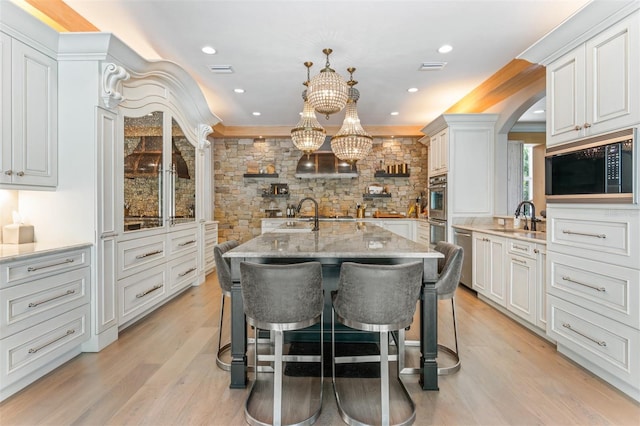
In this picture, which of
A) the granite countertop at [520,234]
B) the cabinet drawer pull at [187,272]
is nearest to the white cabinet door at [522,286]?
the granite countertop at [520,234]

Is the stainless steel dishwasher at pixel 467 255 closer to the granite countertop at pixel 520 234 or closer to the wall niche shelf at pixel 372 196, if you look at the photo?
the granite countertop at pixel 520 234

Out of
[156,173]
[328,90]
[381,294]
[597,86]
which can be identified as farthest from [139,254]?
[597,86]

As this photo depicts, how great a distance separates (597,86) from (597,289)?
1.42 m

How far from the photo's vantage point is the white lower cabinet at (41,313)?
6.61 feet

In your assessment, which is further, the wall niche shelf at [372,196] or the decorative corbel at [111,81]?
the wall niche shelf at [372,196]

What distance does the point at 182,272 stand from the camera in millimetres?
4285

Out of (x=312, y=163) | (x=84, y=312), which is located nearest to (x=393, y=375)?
(x=84, y=312)

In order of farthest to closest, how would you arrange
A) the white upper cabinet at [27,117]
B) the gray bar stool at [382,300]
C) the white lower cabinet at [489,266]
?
the white lower cabinet at [489,266], the white upper cabinet at [27,117], the gray bar stool at [382,300]

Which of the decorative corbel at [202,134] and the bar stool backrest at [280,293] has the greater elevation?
the decorative corbel at [202,134]

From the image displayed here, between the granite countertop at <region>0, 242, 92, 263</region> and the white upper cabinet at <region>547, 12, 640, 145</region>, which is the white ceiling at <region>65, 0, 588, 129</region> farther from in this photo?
the granite countertop at <region>0, 242, 92, 263</region>

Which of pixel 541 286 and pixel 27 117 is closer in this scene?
pixel 27 117

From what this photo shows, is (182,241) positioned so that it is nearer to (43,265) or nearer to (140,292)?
(140,292)

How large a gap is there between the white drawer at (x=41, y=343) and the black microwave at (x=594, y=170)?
3941 millimetres

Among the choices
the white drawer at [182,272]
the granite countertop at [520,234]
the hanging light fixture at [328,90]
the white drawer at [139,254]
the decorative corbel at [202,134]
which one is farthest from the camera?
the decorative corbel at [202,134]
